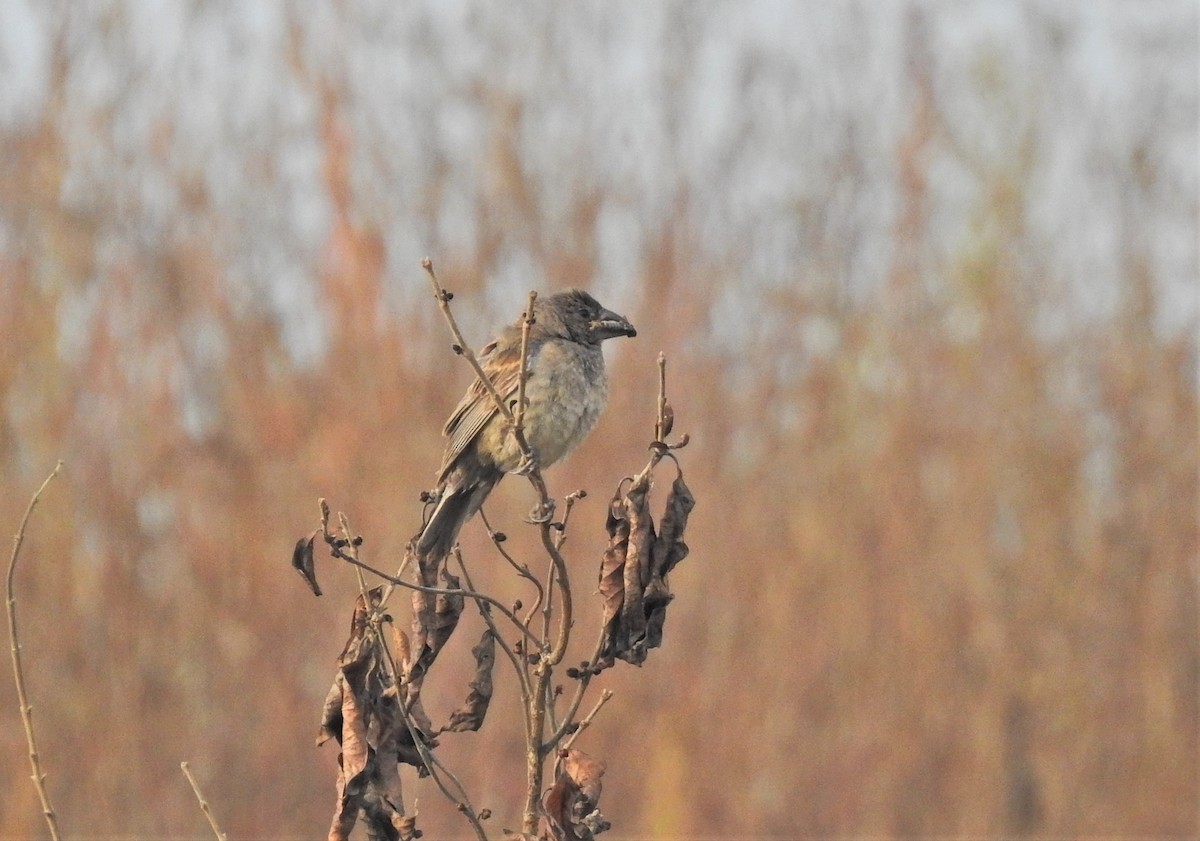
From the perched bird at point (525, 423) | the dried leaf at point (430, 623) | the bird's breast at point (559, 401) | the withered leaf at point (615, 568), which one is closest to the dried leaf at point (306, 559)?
the dried leaf at point (430, 623)

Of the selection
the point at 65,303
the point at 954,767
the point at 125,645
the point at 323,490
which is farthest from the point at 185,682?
the point at 954,767

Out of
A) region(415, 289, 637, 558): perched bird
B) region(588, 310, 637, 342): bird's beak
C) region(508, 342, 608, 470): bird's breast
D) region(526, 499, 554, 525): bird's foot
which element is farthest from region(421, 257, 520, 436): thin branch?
region(588, 310, 637, 342): bird's beak

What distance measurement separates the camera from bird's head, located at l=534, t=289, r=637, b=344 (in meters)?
6.02

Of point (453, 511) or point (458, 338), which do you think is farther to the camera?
point (453, 511)

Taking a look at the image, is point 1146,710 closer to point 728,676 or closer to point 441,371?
point 728,676

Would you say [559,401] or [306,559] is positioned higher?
[559,401]

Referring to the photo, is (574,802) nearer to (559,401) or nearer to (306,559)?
(306,559)

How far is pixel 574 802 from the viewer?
318 cm

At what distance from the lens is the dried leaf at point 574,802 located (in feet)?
10.4

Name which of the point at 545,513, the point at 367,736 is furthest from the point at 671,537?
the point at 367,736

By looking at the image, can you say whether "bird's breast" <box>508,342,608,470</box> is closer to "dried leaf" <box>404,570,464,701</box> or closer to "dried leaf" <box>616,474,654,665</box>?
"dried leaf" <box>404,570,464,701</box>

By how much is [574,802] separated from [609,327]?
304 centimetres

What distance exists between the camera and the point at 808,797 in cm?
1127

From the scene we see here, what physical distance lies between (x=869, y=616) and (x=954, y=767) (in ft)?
4.71
